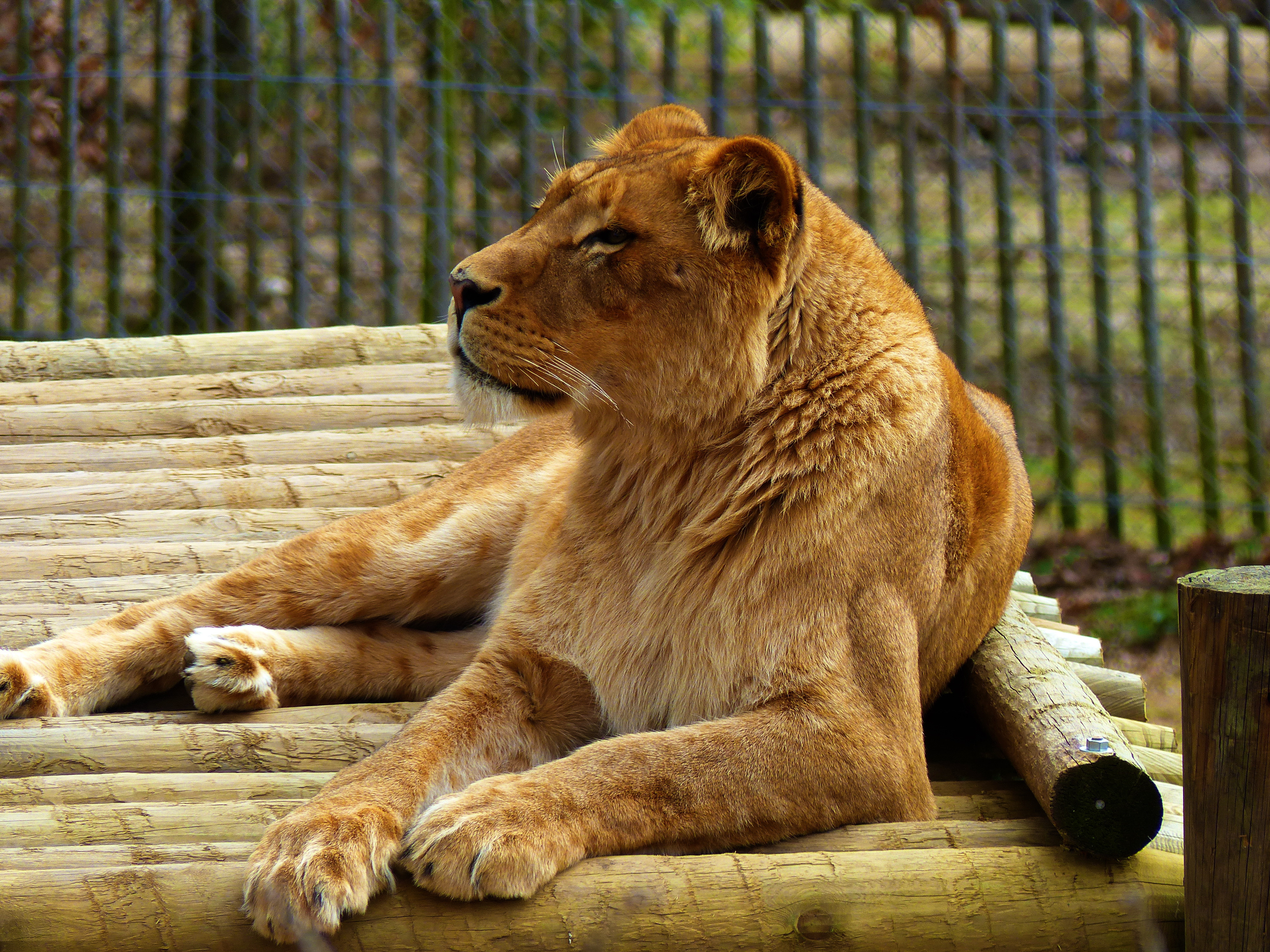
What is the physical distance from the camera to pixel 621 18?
642cm

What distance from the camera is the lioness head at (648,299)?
8.58 ft

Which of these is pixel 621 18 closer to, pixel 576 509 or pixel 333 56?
pixel 333 56

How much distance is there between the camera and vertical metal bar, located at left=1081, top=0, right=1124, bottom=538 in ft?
20.9

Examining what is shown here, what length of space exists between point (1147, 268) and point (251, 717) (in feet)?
16.2

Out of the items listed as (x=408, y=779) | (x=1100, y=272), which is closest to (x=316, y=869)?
(x=408, y=779)

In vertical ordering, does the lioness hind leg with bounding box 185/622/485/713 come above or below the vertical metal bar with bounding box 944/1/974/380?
below

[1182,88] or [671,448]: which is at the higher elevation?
[1182,88]

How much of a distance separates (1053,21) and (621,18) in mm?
5514

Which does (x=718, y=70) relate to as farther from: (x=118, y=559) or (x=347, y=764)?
(x=347, y=764)

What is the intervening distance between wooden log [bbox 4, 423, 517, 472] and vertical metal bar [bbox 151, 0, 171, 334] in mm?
2704

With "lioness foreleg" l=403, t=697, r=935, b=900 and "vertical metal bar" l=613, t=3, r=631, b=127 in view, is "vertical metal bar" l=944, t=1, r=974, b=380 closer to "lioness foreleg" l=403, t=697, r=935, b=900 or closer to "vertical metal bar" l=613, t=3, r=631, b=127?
"vertical metal bar" l=613, t=3, r=631, b=127

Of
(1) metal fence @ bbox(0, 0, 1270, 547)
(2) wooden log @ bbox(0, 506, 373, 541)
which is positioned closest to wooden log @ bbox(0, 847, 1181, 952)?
(2) wooden log @ bbox(0, 506, 373, 541)

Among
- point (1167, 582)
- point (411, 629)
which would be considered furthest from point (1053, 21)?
point (411, 629)

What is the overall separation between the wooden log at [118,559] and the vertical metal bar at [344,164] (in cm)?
299
